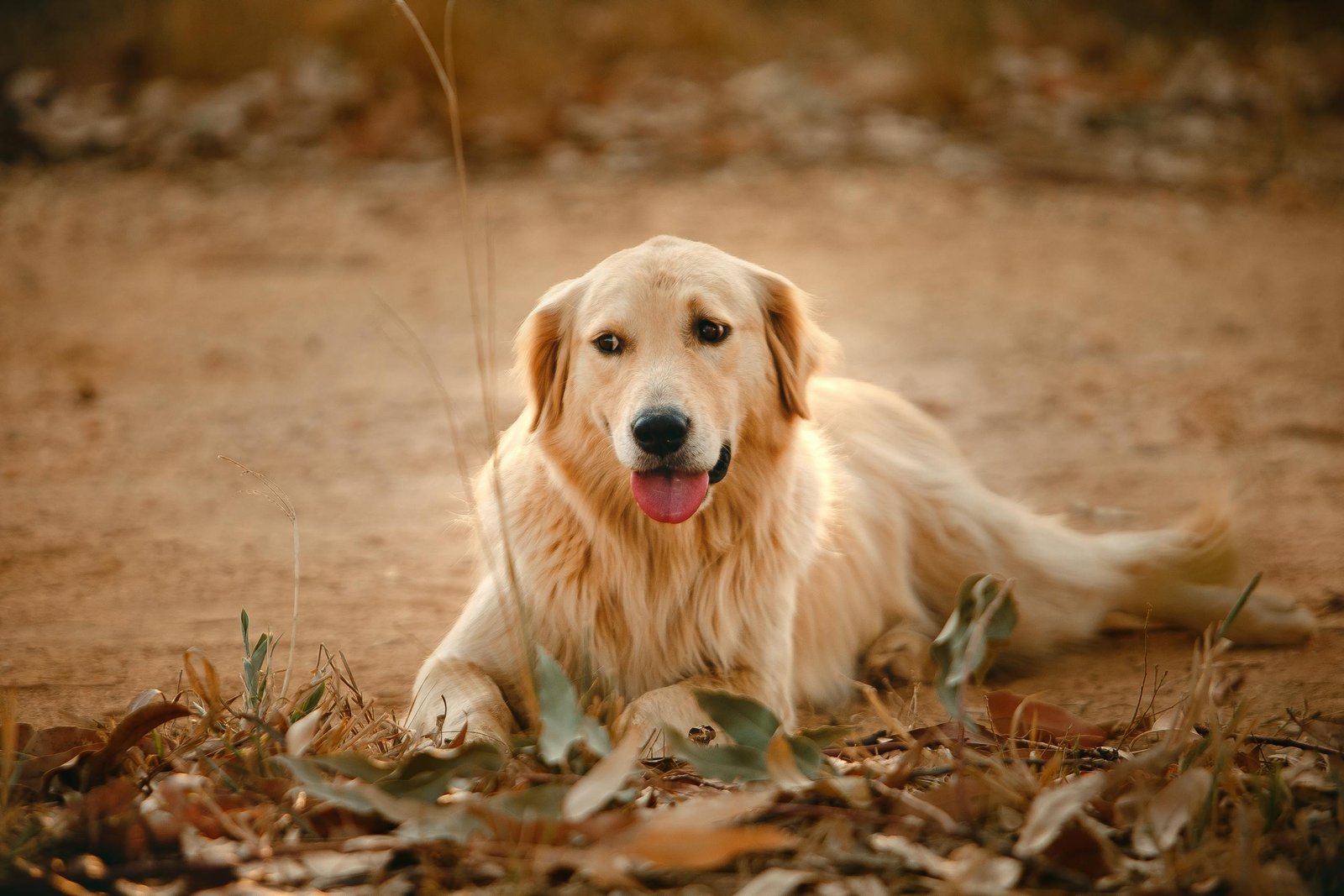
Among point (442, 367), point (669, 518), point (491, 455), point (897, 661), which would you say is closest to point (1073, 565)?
point (897, 661)

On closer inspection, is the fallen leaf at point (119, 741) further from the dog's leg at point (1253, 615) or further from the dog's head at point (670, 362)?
the dog's leg at point (1253, 615)

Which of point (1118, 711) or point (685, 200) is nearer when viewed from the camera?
point (1118, 711)

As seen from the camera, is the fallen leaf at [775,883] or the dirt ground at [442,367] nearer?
the fallen leaf at [775,883]

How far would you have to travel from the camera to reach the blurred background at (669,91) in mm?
11164

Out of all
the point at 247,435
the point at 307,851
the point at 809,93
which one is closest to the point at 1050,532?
the point at 307,851

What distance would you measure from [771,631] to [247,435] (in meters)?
3.61

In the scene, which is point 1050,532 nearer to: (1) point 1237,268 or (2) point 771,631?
(2) point 771,631

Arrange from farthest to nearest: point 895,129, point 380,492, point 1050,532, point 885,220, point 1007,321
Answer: point 895,129 → point 885,220 → point 1007,321 → point 380,492 → point 1050,532

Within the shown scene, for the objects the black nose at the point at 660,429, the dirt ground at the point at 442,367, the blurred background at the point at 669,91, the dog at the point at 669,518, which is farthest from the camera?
the blurred background at the point at 669,91

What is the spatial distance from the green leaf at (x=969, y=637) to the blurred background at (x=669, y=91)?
8918 millimetres

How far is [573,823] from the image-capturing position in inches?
80.2

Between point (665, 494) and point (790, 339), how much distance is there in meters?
0.77

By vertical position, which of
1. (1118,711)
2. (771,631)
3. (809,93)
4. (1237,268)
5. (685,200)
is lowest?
(1118,711)

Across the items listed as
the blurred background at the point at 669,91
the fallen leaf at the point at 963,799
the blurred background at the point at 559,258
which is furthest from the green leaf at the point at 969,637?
the blurred background at the point at 669,91
